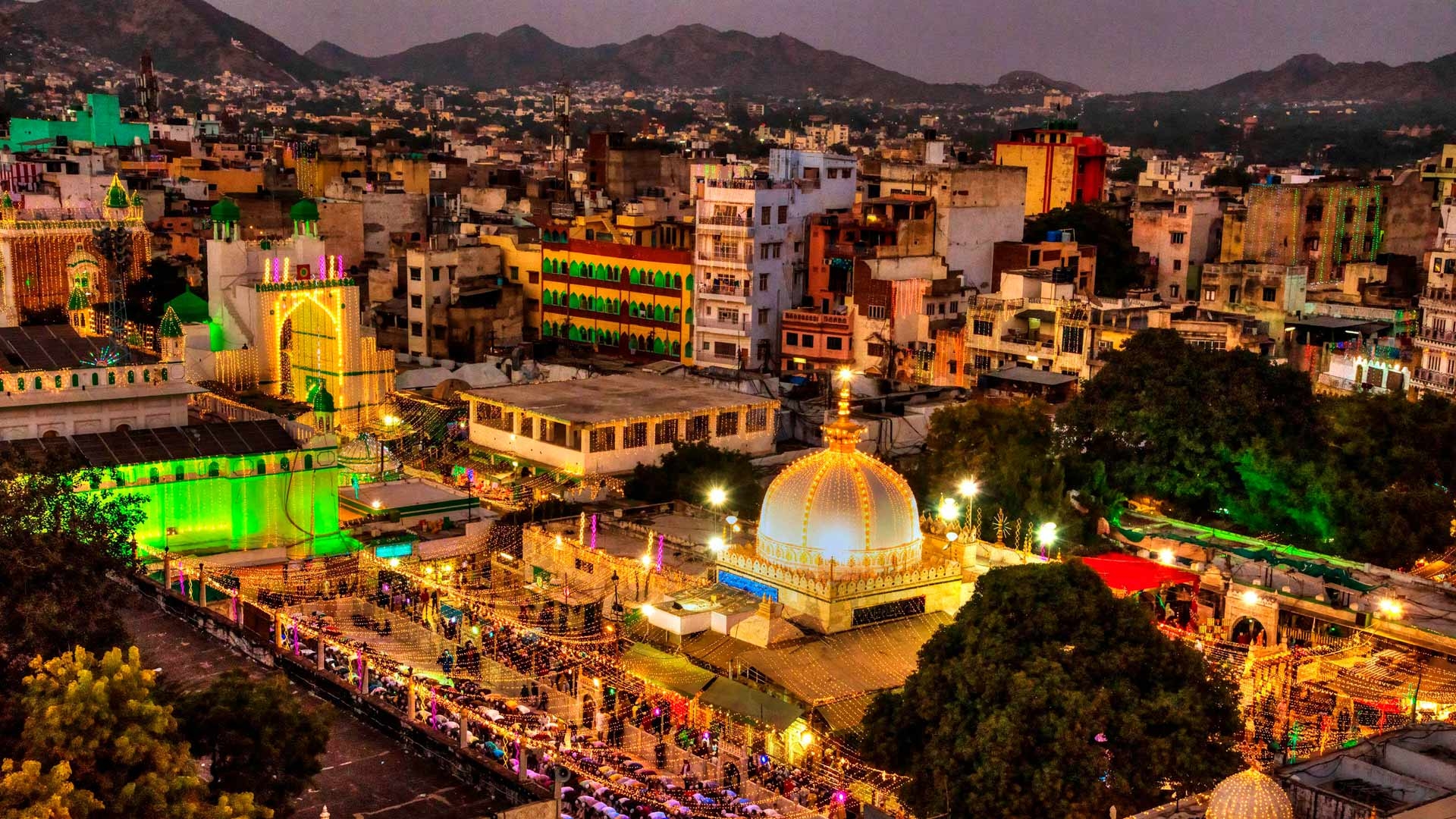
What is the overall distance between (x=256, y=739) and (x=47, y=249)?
38162 mm

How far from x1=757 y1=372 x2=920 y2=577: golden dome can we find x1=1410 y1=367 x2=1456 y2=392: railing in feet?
58.0

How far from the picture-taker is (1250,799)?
1416 centimetres

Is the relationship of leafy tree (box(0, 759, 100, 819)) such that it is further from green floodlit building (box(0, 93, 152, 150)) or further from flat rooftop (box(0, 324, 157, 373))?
green floodlit building (box(0, 93, 152, 150))

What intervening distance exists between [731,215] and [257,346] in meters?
14.4

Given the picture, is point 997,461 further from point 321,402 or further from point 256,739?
point 256,739

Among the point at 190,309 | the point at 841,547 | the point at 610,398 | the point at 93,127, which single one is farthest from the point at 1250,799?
the point at 93,127

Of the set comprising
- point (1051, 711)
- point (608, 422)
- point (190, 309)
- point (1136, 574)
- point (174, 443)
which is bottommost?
point (1136, 574)

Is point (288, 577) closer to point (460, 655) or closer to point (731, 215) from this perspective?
point (460, 655)

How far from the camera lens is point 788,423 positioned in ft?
133

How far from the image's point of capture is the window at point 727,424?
37.1m

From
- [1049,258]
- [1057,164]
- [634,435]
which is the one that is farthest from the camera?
[1057,164]

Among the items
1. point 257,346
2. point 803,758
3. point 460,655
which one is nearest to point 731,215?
point 257,346

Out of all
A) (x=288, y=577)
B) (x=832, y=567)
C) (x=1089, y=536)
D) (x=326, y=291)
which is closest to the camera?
(x=832, y=567)

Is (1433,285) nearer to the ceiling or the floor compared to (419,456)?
nearer to the ceiling
